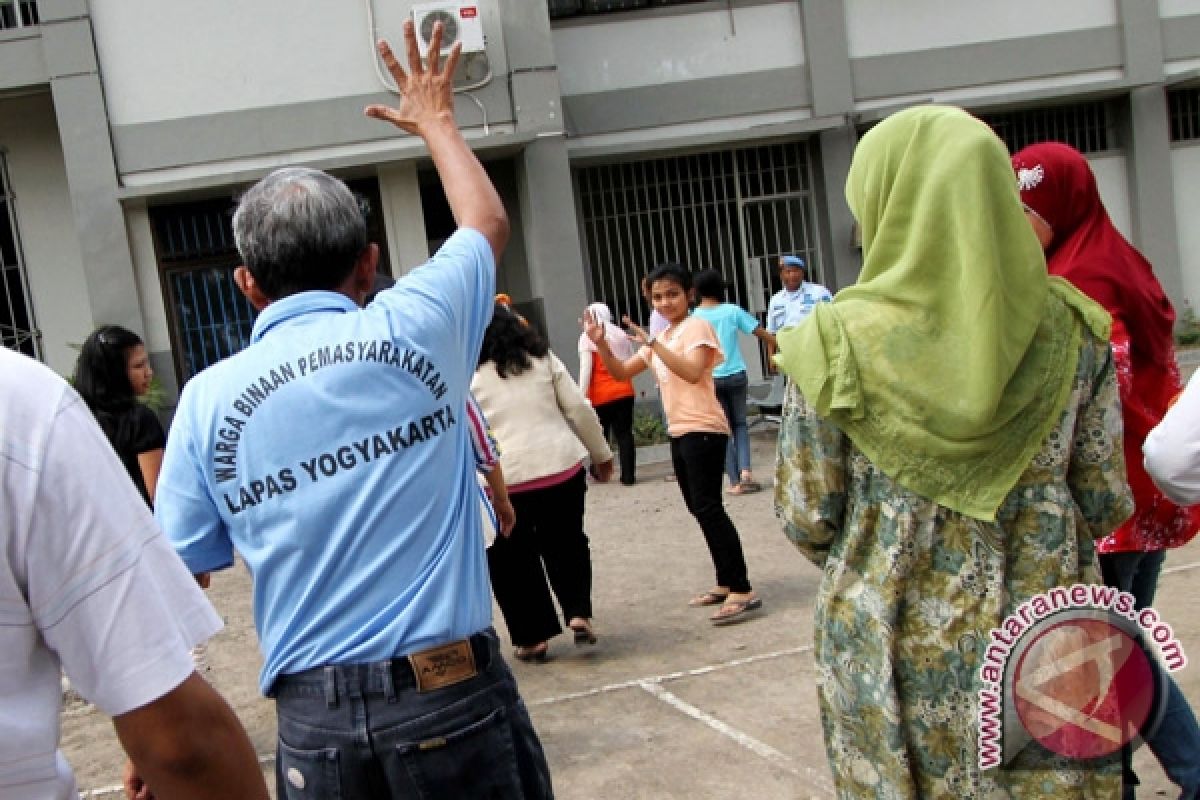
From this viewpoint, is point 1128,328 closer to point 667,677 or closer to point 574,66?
point 667,677

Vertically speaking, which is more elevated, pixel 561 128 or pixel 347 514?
pixel 561 128

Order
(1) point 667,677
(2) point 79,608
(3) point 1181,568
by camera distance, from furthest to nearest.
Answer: (3) point 1181,568 < (1) point 667,677 < (2) point 79,608

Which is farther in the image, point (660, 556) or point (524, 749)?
point (660, 556)

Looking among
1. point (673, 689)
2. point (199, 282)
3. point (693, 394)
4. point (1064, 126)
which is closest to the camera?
point (673, 689)

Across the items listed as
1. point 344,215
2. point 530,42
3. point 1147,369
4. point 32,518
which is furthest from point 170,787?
point 530,42

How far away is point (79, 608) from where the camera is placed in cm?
127

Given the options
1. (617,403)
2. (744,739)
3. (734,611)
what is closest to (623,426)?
(617,403)

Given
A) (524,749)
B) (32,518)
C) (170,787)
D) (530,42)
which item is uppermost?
(530,42)

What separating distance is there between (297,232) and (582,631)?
3.76m

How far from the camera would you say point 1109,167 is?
1441 cm

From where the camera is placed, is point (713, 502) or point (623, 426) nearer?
point (713, 502)

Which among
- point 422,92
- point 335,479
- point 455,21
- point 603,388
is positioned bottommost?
point 603,388

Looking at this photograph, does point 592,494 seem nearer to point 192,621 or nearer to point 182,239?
point 182,239

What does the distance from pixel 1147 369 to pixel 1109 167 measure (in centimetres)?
1262
